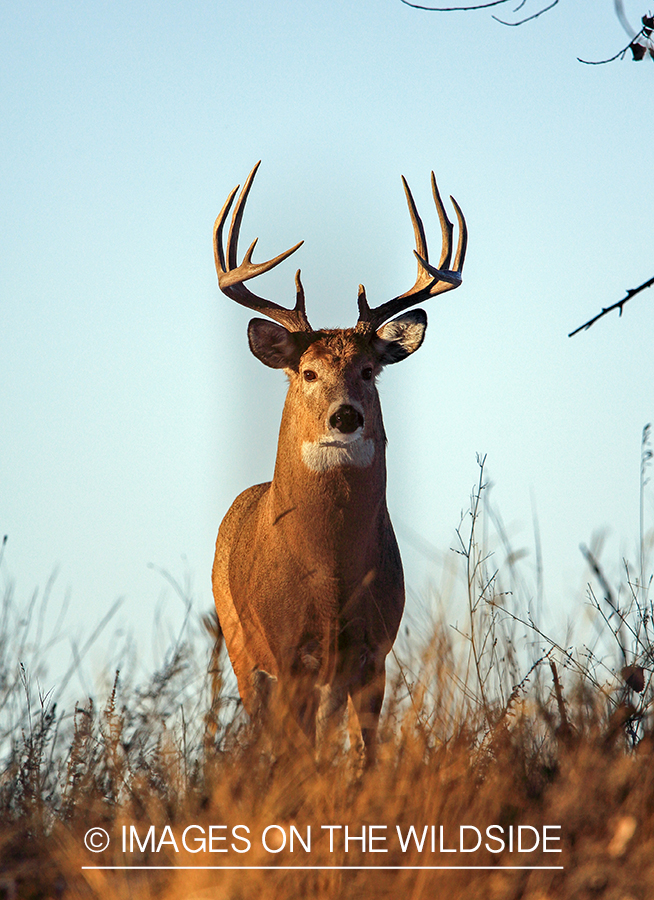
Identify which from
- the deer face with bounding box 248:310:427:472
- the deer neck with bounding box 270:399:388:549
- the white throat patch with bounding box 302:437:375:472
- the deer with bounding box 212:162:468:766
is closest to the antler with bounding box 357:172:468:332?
the deer with bounding box 212:162:468:766

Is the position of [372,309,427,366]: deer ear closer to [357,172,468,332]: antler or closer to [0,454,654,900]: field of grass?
[357,172,468,332]: antler

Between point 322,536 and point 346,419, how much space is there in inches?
30.2

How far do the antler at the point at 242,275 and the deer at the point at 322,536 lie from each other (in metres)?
0.02

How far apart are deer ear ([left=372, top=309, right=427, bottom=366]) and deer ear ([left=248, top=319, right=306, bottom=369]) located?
23.1 inches

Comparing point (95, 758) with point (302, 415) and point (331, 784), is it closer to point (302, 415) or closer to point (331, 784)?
point (331, 784)

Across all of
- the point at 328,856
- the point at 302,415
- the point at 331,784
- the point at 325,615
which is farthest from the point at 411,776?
the point at 302,415

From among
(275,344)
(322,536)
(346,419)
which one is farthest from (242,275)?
(322,536)

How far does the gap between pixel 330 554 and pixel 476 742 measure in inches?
101

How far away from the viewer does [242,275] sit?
8016 mm

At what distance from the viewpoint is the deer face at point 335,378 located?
7.07 meters

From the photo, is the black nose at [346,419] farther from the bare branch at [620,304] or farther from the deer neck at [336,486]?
the bare branch at [620,304]

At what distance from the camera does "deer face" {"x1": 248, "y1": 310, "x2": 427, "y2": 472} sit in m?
7.07

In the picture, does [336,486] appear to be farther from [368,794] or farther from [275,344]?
[368,794]

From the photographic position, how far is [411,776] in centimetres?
416
